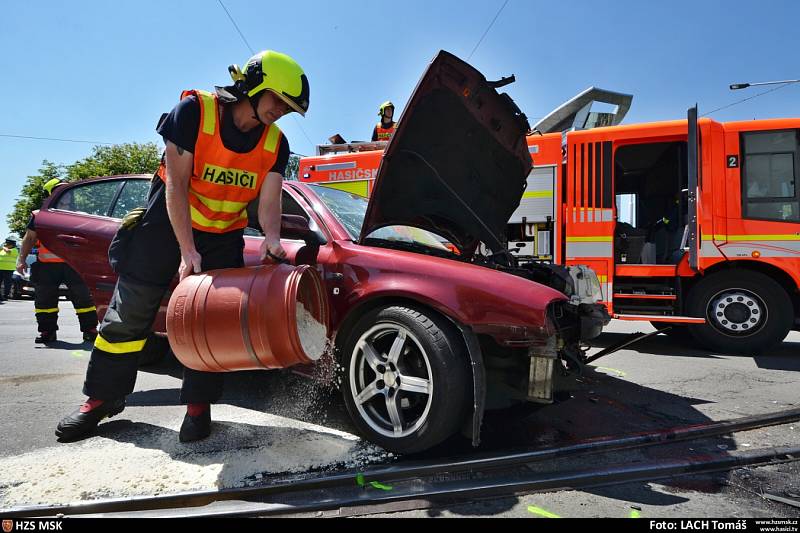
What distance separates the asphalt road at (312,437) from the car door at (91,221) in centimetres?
88

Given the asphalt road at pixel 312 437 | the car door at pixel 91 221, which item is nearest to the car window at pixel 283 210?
the asphalt road at pixel 312 437

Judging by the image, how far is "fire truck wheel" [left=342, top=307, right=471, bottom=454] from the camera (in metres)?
2.11

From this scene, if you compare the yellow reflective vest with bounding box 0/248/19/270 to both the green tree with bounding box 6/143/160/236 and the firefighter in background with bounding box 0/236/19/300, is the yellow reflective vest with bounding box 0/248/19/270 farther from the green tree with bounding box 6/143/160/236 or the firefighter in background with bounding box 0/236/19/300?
the green tree with bounding box 6/143/160/236

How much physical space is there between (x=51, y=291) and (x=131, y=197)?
7.29 ft

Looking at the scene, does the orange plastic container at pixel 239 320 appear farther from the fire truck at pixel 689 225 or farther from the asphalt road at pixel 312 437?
the fire truck at pixel 689 225

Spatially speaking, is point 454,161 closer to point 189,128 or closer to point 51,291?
point 189,128

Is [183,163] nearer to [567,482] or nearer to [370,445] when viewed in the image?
[370,445]

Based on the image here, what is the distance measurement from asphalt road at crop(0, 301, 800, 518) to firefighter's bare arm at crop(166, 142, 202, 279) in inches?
36.4

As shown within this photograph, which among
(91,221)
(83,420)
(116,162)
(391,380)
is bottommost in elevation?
(83,420)

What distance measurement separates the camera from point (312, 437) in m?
2.48

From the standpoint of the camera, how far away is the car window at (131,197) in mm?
3885

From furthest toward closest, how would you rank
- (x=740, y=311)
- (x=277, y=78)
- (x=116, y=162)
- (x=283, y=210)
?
(x=116, y=162) → (x=740, y=311) → (x=283, y=210) → (x=277, y=78)

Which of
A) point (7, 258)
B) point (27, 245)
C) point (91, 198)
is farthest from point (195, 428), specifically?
point (7, 258)

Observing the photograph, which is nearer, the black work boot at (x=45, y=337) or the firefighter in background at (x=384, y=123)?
the black work boot at (x=45, y=337)
